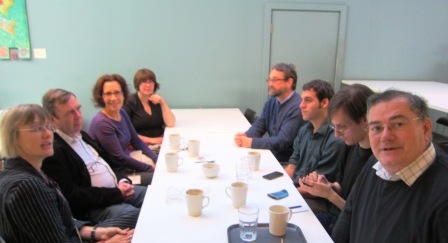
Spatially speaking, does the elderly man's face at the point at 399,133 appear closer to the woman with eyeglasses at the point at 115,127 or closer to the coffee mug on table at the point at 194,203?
the coffee mug on table at the point at 194,203

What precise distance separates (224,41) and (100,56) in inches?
59.5

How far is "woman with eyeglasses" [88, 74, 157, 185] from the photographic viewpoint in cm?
258

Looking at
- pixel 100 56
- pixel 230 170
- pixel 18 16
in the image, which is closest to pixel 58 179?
pixel 230 170

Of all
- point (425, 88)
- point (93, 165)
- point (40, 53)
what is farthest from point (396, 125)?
point (40, 53)

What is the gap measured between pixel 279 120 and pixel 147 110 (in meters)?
1.35

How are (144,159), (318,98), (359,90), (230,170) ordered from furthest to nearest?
(144,159) < (318,98) < (230,170) < (359,90)

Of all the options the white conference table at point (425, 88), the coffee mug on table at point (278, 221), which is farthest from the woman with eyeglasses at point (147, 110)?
the coffee mug on table at point (278, 221)

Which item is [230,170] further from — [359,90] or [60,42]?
[60,42]

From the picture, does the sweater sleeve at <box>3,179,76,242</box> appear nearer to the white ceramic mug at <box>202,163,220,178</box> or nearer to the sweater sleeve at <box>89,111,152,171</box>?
the white ceramic mug at <box>202,163,220,178</box>

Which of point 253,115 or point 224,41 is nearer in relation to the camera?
point 253,115

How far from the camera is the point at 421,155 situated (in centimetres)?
109

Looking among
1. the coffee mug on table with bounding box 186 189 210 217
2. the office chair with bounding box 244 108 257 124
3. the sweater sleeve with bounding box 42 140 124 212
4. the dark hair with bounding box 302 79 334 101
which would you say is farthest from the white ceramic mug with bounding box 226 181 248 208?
the office chair with bounding box 244 108 257 124

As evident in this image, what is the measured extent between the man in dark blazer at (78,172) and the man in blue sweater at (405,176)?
4.13 ft

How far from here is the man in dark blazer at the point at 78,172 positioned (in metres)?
1.87
